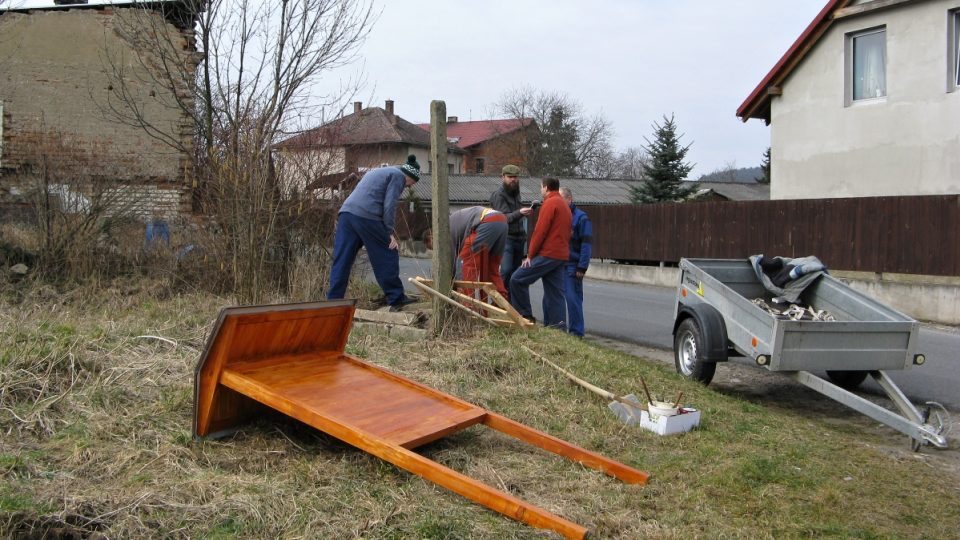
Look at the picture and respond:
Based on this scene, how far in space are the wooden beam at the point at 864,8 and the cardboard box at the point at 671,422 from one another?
15679mm

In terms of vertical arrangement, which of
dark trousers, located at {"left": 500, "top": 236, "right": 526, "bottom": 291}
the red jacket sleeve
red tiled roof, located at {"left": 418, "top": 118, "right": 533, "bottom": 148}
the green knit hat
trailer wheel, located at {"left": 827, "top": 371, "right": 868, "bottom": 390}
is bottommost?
trailer wheel, located at {"left": 827, "top": 371, "right": 868, "bottom": 390}

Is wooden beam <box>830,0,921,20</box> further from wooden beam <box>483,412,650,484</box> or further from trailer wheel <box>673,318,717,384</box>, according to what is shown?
wooden beam <box>483,412,650,484</box>

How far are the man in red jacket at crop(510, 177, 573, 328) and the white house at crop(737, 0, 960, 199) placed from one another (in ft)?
38.7

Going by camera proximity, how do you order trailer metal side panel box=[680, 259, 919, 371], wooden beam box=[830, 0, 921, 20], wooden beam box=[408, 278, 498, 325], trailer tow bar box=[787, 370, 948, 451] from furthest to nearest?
wooden beam box=[830, 0, 921, 20], wooden beam box=[408, 278, 498, 325], trailer metal side panel box=[680, 259, 919, 371], trailer tow bar box=[787, 370, 948, 451]

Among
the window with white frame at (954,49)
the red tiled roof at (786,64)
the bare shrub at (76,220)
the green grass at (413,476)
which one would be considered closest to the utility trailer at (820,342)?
the green grass at (413,476)

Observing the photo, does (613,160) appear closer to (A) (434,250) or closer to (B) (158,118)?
(B) (158,118)

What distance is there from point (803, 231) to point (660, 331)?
7604mm

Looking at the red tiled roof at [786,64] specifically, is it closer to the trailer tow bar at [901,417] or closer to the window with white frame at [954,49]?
the window with white frame at [954,49]

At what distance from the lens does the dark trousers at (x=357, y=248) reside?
28.6 ft

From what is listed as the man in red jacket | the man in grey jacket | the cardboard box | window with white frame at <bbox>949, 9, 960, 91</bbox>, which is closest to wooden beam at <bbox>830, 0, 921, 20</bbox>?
window with white frame at <bbox>949, 9, 960, 91</bbox>

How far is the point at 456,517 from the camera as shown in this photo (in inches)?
153

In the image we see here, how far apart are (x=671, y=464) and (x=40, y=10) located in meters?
19.3

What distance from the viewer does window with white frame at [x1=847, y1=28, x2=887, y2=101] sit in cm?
1900

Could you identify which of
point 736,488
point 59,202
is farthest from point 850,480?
point 59,202
